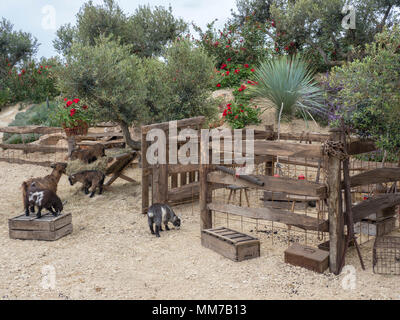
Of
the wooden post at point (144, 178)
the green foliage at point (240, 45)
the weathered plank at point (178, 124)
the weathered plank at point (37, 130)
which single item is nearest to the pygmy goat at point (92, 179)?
the wooden post at point (144, 178)

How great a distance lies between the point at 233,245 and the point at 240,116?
8665 millimetres

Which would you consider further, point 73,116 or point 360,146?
point 73,116

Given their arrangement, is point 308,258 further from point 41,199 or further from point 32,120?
point 32,120

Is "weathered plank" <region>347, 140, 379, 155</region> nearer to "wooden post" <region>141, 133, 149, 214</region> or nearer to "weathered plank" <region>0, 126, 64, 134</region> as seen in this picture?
"wooden post" <region>141, 133, 149, 214</region>

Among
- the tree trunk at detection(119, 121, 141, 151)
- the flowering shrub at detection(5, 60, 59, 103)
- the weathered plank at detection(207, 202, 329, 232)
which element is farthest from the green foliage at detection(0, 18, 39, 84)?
the weathered plank at detection(207, 202, 329, 232)

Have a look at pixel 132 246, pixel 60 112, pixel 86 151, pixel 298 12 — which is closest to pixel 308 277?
pixel 132 246

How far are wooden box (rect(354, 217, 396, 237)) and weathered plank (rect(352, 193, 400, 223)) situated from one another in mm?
551

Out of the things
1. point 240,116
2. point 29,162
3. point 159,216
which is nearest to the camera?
point 159,216

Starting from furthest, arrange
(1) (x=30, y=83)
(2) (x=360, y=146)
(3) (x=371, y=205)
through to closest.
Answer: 1. (1) (x=30, y=83)
2. (2) (x=360, y=146)
3. (3) (x=371, y=205)

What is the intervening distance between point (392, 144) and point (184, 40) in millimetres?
6465

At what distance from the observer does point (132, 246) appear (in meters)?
6.46

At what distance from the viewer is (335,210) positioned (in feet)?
16.8

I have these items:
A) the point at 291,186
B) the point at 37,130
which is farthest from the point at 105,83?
the point at 291,186

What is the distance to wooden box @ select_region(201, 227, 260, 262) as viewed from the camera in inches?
222
